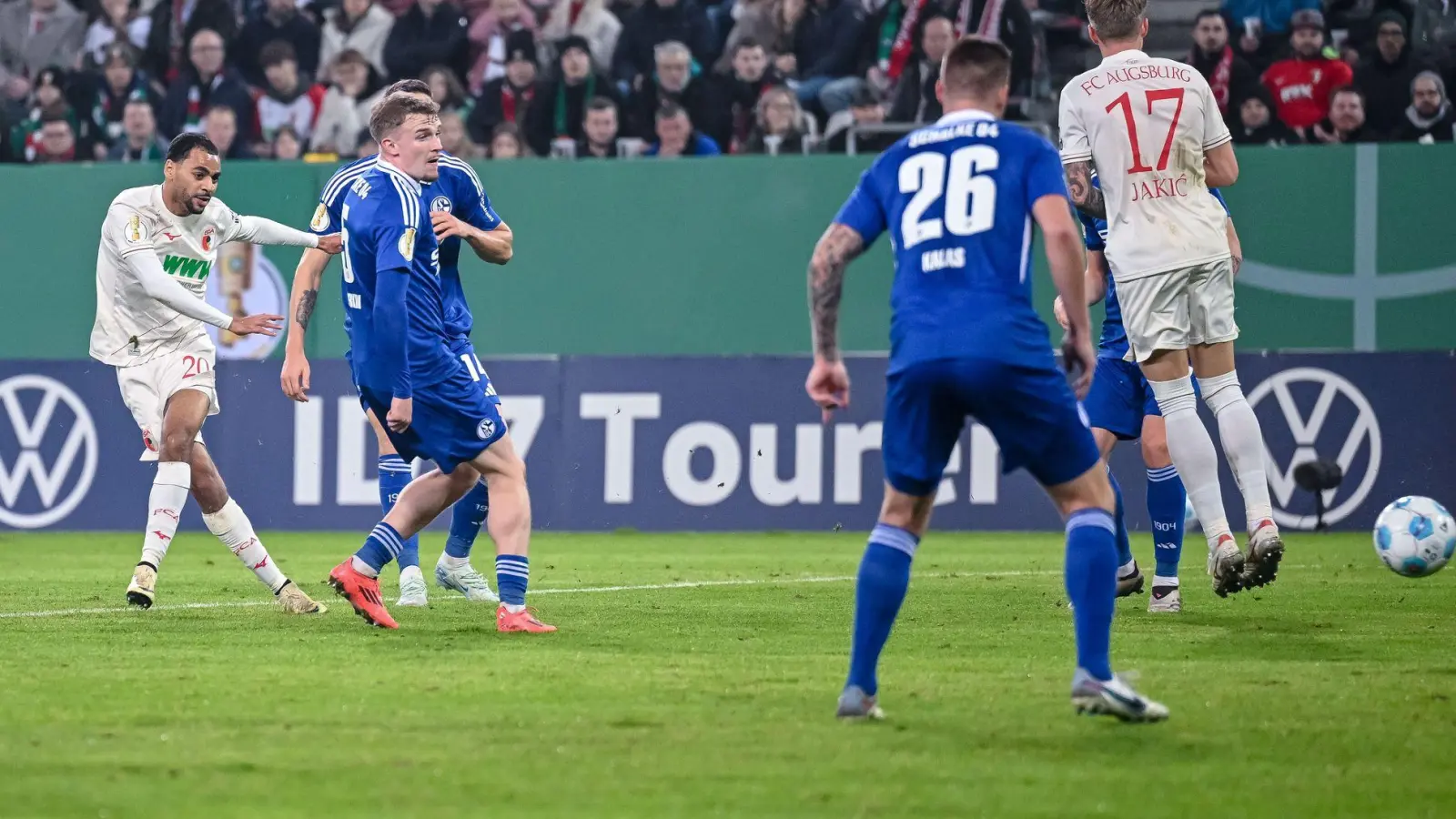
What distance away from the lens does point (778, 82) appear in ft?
56.8

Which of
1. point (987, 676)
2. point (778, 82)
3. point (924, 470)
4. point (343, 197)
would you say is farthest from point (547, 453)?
point (924, 470)

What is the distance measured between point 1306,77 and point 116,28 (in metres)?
11.4

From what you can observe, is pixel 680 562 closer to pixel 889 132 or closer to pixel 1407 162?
pixel 889 132

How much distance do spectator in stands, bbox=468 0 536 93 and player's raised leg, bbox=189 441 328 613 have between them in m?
9.70

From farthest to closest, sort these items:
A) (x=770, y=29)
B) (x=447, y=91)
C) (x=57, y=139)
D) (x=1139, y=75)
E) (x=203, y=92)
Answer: (x=203, y=92) < (x=57, y=139) < (x=770, y=29) < (x=447, y=91) < (x=1139, y=75)

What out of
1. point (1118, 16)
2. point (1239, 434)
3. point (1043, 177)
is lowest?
point (1239, 434)

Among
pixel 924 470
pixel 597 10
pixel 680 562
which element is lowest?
pixel 680 562

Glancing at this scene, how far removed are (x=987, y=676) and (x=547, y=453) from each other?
890 cm

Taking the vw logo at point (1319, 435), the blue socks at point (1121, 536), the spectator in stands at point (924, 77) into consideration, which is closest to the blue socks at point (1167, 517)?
the blue socks at point (1121, 536)

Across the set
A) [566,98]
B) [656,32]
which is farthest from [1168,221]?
[656,32]

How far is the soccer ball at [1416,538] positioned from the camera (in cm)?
918

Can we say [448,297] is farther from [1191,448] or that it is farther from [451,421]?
[1191,448]

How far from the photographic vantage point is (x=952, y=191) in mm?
5258

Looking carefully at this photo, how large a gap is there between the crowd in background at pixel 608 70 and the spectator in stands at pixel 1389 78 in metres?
0.02
